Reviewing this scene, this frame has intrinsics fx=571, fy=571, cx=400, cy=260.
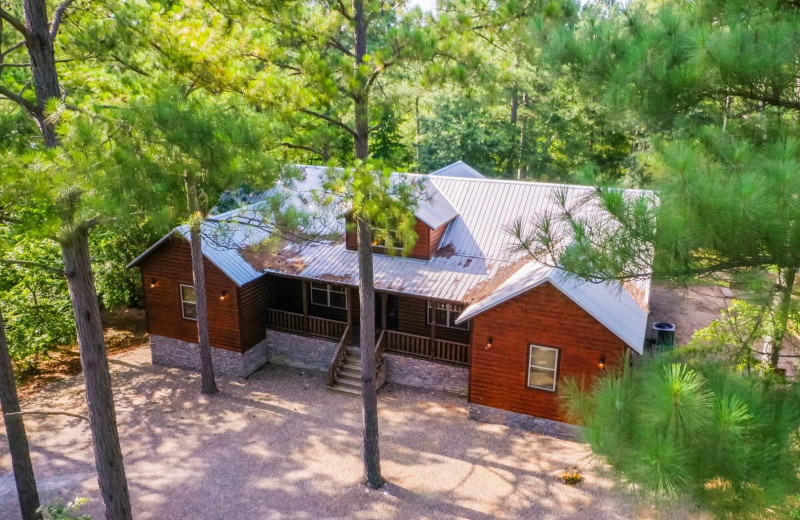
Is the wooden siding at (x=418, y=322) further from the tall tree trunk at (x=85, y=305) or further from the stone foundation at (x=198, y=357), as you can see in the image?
the tall tree trunk at (x=85, y=305)

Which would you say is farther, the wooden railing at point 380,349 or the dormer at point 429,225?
the dormer at point 429,225

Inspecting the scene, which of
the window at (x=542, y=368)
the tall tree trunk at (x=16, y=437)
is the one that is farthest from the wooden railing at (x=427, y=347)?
the tall tree trunk at (x=16, y=437)

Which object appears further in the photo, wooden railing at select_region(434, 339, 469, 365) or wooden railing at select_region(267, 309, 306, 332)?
wooden railing at select_region(267, 309, 306, 332)

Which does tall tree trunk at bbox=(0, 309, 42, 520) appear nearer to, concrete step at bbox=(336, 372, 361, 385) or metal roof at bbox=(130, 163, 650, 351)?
metal roof at bbox=(130, 163, 650, 351)

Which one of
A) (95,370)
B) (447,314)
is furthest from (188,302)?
(95,370)

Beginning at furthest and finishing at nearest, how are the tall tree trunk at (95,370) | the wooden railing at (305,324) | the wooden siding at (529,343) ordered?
the wooden railing at (305,324), the wooden siding at (529,343), the tall tree trunk at (95,370)

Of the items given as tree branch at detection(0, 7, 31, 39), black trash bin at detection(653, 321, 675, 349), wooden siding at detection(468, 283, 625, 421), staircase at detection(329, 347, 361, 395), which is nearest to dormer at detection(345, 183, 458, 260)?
staircase at detection(329, 347, 361, 395)

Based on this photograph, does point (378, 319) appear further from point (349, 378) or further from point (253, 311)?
point (253, 311)

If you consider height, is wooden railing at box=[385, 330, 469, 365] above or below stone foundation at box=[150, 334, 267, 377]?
above
